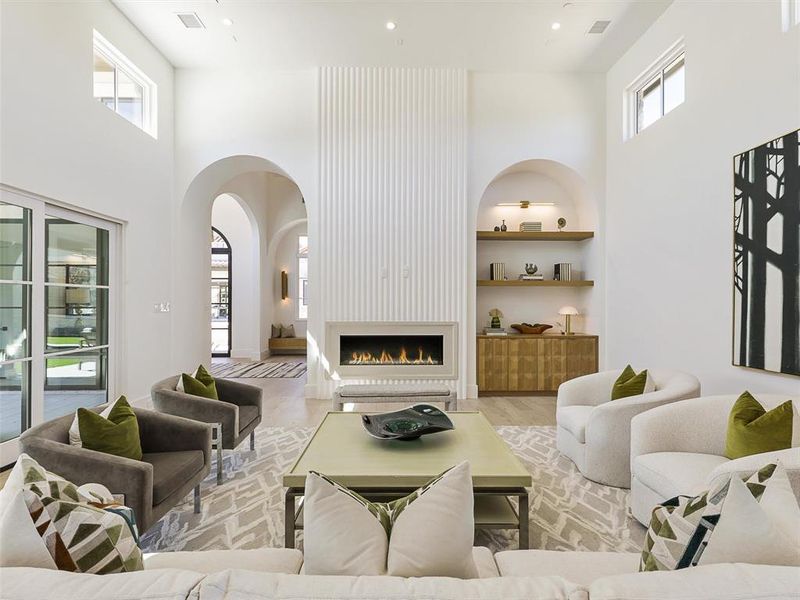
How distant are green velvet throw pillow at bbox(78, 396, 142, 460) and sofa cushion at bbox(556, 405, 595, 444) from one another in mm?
2855

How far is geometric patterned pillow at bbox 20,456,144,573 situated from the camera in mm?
1023

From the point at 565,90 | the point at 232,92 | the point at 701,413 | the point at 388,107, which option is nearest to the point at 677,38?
the point at 565,90

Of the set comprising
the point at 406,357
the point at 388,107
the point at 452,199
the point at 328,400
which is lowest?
the point at 328,400

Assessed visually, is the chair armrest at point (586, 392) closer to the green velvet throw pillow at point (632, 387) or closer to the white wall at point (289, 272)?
the green velvet throw pillow at point (632, 387)

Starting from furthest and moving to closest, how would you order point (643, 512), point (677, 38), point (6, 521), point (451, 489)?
point (677, 38), point (643, 512), point (451, 489), point (6, 521)

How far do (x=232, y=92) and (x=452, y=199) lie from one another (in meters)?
3.16

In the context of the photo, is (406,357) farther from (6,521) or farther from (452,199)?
(6,521)

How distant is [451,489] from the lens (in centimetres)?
114

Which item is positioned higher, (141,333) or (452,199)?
(452,199)

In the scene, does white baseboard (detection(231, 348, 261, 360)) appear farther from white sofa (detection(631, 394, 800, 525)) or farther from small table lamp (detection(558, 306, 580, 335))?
white sofa (detection(631, 394, 800, 525))

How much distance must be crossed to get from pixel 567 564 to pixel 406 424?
1.49 m

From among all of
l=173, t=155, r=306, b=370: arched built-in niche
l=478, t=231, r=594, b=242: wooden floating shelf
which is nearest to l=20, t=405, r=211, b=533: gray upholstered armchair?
l=173, t=155, r=306, b=370: arched built-in niche

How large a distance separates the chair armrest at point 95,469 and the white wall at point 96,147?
2.35 metres

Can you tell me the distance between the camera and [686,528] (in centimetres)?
109
